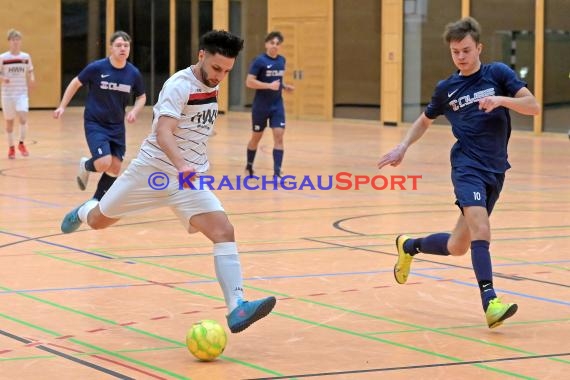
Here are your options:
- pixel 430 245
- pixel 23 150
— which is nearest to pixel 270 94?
pixel 23 150

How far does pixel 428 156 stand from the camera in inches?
861

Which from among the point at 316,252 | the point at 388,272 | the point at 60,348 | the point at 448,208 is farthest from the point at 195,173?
the point at 448,208

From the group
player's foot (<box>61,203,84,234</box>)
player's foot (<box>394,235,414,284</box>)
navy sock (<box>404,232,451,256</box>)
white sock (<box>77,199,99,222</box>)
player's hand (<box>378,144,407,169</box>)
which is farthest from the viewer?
player's foot (<box>61,203,84,234</box>)

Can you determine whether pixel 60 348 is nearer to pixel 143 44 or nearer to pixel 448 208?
pixel 448 208

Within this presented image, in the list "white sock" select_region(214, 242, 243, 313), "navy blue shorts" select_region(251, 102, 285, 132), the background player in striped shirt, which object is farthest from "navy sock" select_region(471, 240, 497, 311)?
the background player in striped shirt

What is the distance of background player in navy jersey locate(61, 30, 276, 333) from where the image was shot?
6.83 m

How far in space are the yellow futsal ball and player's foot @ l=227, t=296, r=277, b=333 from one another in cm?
15

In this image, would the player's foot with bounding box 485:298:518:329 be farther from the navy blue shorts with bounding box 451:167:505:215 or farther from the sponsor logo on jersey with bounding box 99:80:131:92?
the sponsor logo on jersey with bounding box 99:80:131:92

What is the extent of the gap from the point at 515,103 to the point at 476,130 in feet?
1.42

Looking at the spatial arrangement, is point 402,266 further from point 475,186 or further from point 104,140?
point 104,140

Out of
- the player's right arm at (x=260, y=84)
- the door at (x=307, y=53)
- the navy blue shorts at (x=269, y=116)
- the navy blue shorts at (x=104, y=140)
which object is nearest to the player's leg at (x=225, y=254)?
A: the navy blue shorts at (x=104, y=140)

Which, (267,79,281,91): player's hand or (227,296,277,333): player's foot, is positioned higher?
(267,79,281,91): player's hand

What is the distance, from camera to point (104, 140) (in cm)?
1285

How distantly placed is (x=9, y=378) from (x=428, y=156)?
16.5m
